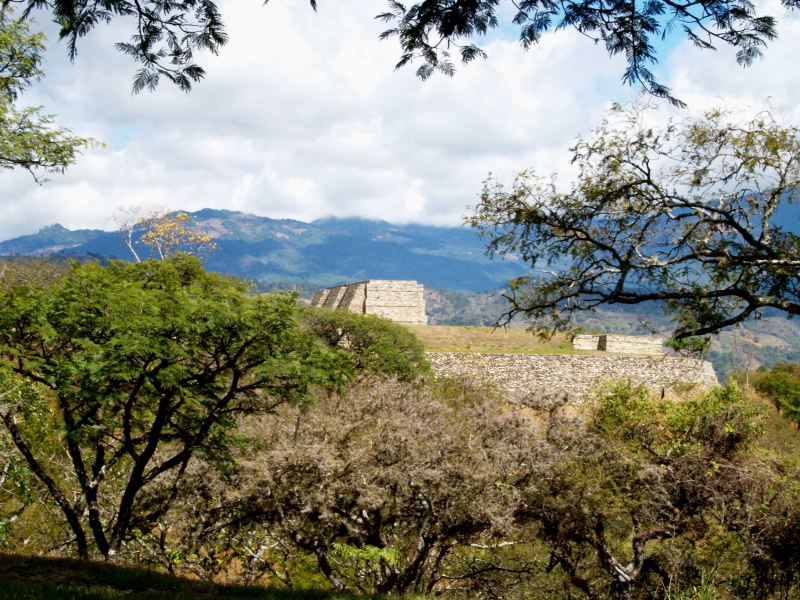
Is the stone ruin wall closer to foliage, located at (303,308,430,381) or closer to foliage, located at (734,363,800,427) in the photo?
foliage, located at (734,363,800,427)

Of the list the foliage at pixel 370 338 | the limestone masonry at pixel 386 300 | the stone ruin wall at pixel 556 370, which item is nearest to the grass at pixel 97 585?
the foliage at pixel 370 338

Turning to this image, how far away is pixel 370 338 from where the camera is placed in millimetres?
18562

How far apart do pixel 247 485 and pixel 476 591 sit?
4.07 metres

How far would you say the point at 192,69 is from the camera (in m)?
4.47

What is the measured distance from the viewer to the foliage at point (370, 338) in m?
17.7

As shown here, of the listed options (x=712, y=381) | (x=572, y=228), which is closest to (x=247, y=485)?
(x=572, y=228)

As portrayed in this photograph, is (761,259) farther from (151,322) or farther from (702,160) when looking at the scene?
(151,322)

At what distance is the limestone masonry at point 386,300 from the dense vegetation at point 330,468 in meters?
16.6

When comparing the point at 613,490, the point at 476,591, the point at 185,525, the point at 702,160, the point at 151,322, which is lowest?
the point at 476,591

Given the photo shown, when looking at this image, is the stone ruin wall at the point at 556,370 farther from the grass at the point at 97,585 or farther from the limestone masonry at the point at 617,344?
the grass at the point at 97,585

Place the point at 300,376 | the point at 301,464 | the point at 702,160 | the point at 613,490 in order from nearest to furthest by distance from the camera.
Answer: the point at 702,160 < the point at 300,376 < the point at 301,464 < the point at 613,490

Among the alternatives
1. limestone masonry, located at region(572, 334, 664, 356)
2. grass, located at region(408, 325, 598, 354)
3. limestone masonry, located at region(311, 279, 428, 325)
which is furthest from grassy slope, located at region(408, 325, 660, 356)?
limestone masonry, located at region(311, 279, 428, 325)

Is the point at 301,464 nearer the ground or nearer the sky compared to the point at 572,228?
nearer the ground

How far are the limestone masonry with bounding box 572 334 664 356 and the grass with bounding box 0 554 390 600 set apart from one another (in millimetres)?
25783
